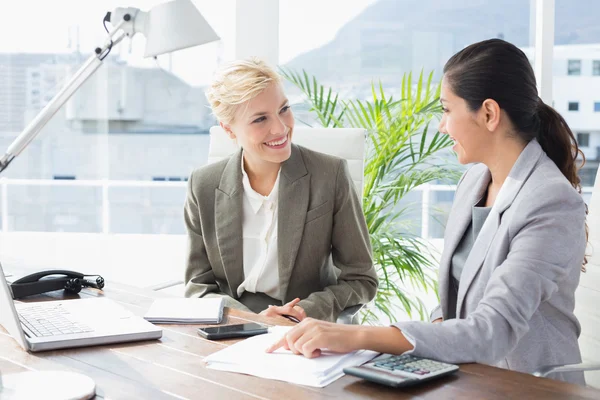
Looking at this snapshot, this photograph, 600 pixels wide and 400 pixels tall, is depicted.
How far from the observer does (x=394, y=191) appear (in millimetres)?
3205

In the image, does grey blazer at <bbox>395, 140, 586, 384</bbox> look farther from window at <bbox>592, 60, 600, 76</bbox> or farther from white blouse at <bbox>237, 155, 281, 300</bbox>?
window at <bbox>592, 60, 600, 76</bbox>

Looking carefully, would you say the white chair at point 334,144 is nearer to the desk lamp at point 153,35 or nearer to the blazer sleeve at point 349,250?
the blazer sleeve at point 349,250

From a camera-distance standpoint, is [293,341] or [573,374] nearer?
[293,341]

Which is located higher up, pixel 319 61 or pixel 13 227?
pixel 319 61

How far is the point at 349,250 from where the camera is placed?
2117 millimetres

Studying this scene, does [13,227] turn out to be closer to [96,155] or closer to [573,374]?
[96,155]

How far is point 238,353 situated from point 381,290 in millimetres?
2078

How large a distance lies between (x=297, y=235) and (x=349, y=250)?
164 millimetres

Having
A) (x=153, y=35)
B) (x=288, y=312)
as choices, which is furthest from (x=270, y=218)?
(x=153, y=35)

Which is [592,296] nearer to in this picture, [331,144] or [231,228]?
[331,144]

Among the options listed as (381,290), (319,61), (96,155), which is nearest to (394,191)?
(381,290)

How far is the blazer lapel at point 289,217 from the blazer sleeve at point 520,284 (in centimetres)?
73

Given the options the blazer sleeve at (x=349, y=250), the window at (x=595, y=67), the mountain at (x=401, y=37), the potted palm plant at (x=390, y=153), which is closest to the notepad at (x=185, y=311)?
the blazer sleeve at (x=349, y=250)

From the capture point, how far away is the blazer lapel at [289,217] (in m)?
2.09
